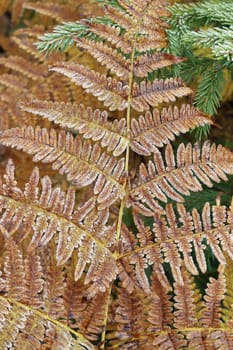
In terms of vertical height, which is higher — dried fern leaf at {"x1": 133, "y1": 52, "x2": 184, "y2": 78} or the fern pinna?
dried fern leaf at {"x1": 133, "y1": 52, "x2": 184, "y2": 78}

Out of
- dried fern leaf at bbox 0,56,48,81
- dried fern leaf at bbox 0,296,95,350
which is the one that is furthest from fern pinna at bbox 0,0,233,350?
dried fern leaf at bbox 0,56,48,81

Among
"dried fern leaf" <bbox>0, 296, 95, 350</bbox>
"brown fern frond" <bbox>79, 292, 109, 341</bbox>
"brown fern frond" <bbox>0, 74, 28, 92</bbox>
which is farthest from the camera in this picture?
"brown fern frond" <bbox>0, 74, 28, 92</bbox>

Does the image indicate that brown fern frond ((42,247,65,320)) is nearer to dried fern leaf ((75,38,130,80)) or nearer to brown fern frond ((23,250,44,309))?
brown fern frond ((23,250,44,309))

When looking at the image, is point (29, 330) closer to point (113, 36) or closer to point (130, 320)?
point (130, 320)

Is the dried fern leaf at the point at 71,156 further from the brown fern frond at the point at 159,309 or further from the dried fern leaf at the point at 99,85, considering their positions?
the brown fern frond at the point at 159,309

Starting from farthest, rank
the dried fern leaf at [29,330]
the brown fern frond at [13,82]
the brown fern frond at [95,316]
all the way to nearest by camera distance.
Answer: the brown fern frond at [13,82]
the brown fern frond at [95,316]
the dried fern leaf at [29,330]

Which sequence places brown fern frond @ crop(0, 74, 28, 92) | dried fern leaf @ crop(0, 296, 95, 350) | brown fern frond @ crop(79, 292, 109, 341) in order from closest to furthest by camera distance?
dried fern leaf @ crop(0, 296, 95, 350) < brown fern frond @ crop(79, 292, 109, 341) < brown fern frond @ crop(0, 74, 28, 92)

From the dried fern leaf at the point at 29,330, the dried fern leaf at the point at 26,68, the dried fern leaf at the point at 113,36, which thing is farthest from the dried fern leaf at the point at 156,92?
the dried fern leaf at the point at 26,68
